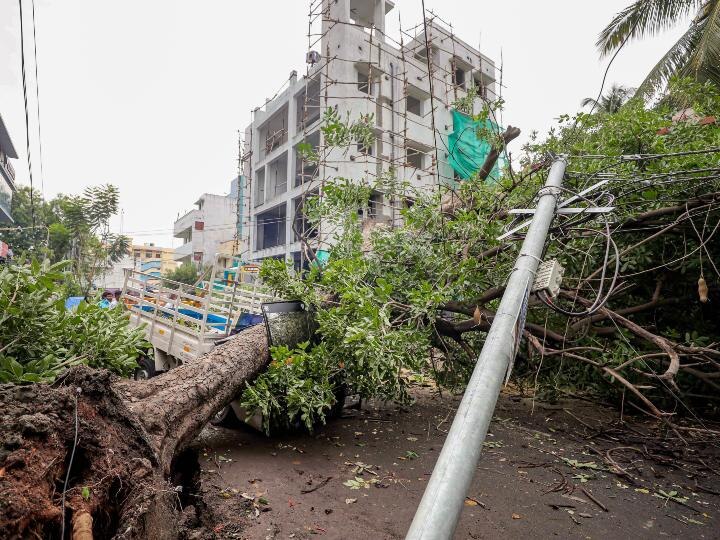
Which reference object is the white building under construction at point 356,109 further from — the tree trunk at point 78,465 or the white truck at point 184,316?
the tree trunk at point 78,465

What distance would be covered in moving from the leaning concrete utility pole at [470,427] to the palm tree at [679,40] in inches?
359

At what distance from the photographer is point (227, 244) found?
31.4m

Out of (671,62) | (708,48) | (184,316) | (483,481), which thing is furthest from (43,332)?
→ (671,62)

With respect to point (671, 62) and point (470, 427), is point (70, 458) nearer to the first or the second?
point (470, 427)

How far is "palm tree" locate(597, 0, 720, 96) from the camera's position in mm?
8023

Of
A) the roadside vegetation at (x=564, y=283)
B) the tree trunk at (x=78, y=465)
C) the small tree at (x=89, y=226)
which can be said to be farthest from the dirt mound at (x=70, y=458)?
the small tree at (x=89, y=226)

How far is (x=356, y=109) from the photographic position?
1739cm

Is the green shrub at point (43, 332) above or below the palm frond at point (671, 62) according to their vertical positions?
below

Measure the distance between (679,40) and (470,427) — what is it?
514 inches

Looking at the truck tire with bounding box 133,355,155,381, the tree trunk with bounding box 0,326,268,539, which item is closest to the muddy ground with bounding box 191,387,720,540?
the tree trunk with bounding box 0,326,268,539

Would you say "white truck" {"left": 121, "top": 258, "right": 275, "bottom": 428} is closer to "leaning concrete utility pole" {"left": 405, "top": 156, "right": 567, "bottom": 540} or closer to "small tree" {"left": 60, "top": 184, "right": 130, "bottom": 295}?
"leaning concrete utility pole" {"left": 405, "top": 156, "right": 567, "bottom": 540}

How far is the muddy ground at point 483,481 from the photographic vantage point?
3010 millimetres

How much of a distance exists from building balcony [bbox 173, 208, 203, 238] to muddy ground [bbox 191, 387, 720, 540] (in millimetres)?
34466

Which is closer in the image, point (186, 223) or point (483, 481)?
point (483, 481)
